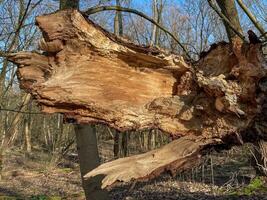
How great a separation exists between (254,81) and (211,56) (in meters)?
0.33

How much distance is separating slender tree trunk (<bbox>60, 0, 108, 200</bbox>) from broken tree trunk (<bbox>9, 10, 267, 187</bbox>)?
2304 millimetres

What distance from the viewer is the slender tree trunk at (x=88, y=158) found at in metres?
4.66

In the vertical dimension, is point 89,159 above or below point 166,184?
above

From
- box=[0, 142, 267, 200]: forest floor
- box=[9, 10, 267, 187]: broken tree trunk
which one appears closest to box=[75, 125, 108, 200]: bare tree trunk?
box=[0, 142, 267, 200]: forest floor

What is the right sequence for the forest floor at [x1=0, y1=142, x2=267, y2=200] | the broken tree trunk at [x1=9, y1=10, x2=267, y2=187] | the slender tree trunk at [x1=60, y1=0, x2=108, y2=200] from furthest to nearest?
the forest floor at [x1=0, y1=142, x2=267, y2=200] → the slender tree trunk at [x1=60, y1=0, x2=108, y2=200] → the broken tree trunk at [x1=9, y1=10, x2=267, y2=187]

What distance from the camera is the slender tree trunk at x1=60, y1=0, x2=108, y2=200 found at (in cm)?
466

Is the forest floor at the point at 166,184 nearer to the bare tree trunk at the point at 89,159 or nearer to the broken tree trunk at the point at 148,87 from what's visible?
the bare tree trunk at the point at 89,159

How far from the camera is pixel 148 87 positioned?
2582mm

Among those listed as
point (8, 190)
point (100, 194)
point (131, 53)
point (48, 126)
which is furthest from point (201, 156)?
point (48, 126)

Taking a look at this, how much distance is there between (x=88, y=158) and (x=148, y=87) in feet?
7.71

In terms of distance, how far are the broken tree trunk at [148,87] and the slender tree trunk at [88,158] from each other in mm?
2304

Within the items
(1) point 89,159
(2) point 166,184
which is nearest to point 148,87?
(1) point 89,159

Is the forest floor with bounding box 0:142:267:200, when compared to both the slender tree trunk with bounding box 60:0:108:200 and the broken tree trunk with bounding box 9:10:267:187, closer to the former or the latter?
the slender tree trunk with bounding box 60:0:108:200

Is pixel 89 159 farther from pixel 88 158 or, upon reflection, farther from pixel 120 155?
pixel 120 155
